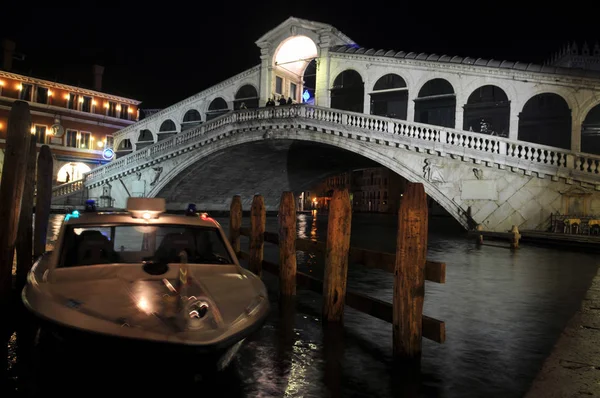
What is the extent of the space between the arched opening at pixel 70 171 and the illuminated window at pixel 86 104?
459 cm

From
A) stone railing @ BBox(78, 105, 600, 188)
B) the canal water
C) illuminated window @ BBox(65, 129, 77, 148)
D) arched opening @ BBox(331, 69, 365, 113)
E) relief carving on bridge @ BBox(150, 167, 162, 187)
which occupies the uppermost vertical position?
arched opening @ BBox(331, 69, 365, 113)

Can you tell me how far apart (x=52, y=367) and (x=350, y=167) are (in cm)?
2993

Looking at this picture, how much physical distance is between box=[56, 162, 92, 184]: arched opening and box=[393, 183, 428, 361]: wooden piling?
134 feet

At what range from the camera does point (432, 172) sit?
20906 millimetres

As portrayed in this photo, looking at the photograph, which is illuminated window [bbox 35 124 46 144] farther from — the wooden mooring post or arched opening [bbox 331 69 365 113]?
Answer: the wooden mooring post

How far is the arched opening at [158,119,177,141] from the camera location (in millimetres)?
36281

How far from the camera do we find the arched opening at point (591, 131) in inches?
909

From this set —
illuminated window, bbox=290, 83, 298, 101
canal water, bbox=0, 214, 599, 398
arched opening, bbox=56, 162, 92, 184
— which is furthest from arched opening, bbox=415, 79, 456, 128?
arched opening, bbox=56, 162, 92, 184

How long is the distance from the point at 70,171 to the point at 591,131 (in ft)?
124

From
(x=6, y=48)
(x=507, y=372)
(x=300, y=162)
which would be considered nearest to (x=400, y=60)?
(x=300, y=162)

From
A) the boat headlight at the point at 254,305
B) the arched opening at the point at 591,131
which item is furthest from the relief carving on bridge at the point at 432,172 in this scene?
the boat headlight at the point at 254,305

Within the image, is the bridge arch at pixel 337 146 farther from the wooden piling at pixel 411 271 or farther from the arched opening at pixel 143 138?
the wooden piling at pixel 411 271

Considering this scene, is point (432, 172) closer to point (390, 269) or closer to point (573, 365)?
point (390, 269)

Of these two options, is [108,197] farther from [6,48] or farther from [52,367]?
[52,367]
